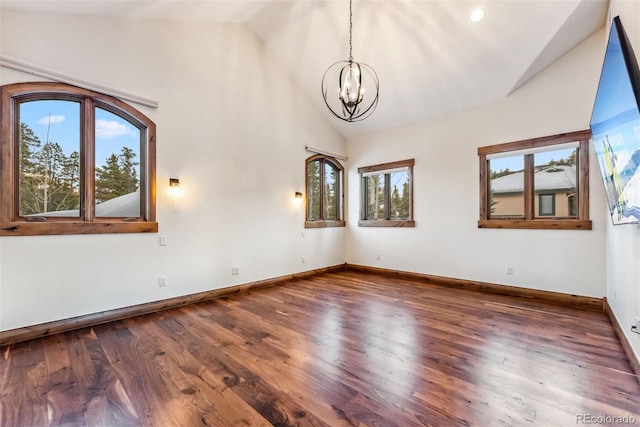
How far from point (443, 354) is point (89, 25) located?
16.8ft

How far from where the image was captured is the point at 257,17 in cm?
456

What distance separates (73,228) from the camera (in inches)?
125

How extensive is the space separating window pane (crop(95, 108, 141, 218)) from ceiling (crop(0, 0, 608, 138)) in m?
1.22

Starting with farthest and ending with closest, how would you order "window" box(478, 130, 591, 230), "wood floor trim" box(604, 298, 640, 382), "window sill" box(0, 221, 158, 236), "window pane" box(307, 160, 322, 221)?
"window pane" box(307, 160, 322, 221) < "window" box(478, 130, 591, 230) < "window sill" box(0, 221, 158, 236) < "wood floor trim" box(604, 298, 640, 382)

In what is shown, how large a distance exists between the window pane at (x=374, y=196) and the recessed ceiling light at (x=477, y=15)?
10.5 ft

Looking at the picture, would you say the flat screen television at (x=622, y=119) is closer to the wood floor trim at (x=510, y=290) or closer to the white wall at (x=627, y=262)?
→ the white wall at (x=627, y=262)

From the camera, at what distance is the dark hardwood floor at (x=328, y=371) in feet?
5.80

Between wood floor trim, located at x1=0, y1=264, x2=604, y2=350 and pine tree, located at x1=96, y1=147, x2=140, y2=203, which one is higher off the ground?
pine tree, located at x1=96, y1=147, x2=140, y2=203

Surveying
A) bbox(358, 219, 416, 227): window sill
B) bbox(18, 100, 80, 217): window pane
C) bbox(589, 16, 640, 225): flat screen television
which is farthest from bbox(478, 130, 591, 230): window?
bbox(18, 100, 80, 217): window pane

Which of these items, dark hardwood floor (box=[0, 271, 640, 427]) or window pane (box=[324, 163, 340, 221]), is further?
window pane (box=[324, 163, 340, 221])

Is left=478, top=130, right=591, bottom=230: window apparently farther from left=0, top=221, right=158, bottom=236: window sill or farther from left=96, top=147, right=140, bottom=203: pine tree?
left=96, top=147, right=140, bottom=203: pine tree

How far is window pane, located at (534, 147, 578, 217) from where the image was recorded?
4090mm

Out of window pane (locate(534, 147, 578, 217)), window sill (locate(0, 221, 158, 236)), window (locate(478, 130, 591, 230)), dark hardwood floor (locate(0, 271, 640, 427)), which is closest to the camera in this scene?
dark hardwood floor (locate(0, 271, 640, 427))

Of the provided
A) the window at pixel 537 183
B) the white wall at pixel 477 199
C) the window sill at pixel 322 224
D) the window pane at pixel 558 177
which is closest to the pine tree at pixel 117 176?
the window sill at pixel 322 224
